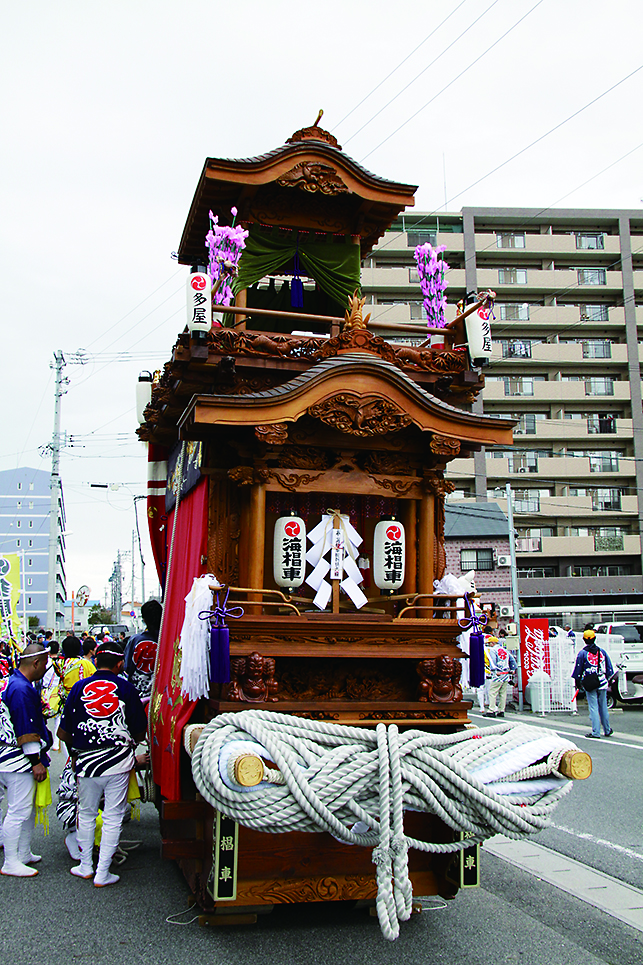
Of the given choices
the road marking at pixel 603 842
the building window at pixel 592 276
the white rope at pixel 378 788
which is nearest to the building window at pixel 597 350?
the building window at pixel 592 276

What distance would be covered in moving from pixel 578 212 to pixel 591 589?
2113 centimetres

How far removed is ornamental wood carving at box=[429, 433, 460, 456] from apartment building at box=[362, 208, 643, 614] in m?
35.0

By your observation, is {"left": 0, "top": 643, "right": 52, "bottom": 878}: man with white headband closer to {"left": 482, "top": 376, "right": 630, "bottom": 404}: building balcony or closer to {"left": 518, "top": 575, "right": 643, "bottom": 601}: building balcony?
{"left": 518, "top": 575, "right": 643, "bottom": 601}: building balcony

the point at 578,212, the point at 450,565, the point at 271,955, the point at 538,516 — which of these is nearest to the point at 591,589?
the point at 538,516

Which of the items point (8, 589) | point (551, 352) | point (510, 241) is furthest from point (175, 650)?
point (510, 241)

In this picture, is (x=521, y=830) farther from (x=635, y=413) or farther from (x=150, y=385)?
(x=635, y=413)

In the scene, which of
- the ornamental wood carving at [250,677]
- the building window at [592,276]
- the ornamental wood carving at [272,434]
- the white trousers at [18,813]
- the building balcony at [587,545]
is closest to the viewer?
the ornamental wood carving at [250,677]

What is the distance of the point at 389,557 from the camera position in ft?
21.3

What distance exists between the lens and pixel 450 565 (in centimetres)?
3600

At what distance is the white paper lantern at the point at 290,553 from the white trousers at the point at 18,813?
9.74 feet

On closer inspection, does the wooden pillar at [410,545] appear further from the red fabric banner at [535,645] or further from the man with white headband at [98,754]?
the red fabric banner at [535,645]

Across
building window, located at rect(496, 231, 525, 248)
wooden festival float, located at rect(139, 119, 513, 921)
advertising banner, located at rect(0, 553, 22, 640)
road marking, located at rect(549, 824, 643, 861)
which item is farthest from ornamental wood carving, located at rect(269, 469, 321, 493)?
building window, located at rect(496, 231, 525, 248)

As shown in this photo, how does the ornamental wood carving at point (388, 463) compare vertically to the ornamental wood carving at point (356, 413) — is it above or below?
below

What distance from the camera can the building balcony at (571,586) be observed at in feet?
128
